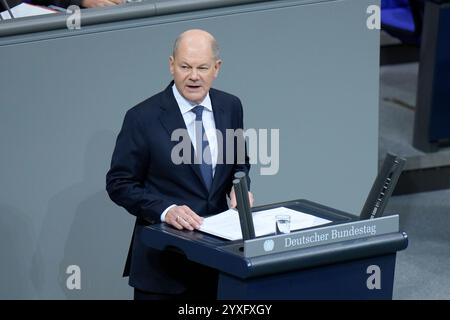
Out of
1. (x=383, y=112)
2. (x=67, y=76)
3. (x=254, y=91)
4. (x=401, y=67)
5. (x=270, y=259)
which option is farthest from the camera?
(x=401, y=67)

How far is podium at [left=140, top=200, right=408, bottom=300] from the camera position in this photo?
369cm

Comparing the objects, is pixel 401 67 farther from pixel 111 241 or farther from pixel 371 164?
pixel 111 241

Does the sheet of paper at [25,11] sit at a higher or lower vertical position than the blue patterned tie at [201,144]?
higher

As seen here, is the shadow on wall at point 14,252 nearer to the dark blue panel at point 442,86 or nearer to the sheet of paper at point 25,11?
the sheet of paper at point 25,11

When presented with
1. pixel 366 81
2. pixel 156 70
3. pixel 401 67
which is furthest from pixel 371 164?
pixel 401 67

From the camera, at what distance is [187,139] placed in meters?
4.20

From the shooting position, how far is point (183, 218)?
400 cm

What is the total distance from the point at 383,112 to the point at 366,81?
2.97 meters

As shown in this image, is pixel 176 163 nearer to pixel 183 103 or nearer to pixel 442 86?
pixel 183 103

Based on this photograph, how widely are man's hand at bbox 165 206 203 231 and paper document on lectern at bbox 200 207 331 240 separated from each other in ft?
0.08

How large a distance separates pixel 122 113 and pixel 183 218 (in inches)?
50.8

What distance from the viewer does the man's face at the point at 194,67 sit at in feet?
13.5

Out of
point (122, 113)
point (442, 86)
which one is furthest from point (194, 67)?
point (442, 86)

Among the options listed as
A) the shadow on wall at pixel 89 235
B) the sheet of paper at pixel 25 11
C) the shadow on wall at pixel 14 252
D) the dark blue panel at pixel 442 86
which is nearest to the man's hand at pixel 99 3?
the sheet of paper at pixel 25 11
